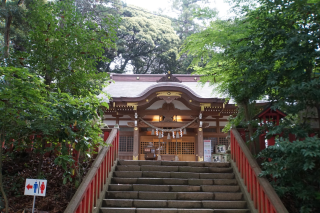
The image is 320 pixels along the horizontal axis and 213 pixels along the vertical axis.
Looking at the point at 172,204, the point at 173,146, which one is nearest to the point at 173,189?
the point at 172,204

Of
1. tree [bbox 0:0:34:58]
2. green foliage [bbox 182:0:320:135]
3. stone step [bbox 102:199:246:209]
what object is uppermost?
tree [bbox 0:0:34:58]

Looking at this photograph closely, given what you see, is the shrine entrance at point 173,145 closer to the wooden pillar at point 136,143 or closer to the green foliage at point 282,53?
the wooden pillar at point 136,143

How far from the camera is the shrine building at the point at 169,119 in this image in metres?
11.3

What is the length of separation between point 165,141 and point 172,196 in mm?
7388

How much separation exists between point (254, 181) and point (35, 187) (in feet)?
12.4

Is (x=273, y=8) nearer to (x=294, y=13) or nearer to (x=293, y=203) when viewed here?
(x=294, y=13)

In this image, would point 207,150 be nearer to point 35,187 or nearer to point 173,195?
point 173,195

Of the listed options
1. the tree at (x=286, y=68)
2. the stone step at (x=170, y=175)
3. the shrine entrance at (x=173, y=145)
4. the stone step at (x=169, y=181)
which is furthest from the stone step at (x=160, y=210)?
the shrine entrance at (x=173, y=145)

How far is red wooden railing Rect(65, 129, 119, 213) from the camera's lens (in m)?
3.93

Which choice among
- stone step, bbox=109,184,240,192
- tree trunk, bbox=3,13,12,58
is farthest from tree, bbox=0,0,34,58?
stone step, bbox=109,184,240,192

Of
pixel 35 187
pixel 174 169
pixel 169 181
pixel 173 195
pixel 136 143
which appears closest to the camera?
pixel 35 187

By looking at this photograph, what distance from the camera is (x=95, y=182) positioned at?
475 cm

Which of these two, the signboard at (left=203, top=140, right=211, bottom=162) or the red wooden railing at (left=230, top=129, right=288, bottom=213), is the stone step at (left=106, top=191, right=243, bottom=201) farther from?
the signboard at (left=203, top=140, right=211, bottom=162)

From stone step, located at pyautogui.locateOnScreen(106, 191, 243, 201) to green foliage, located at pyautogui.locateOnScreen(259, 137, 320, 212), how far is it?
1.15 meters
